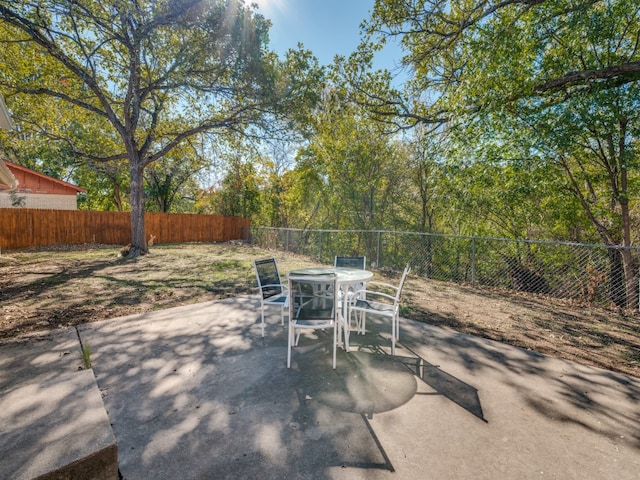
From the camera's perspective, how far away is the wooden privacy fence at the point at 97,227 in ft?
34.3

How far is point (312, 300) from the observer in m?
2.70

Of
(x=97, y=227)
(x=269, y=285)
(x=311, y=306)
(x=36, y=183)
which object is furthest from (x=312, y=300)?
(x=36, y=183)

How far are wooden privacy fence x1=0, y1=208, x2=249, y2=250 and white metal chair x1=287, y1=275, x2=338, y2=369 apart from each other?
1329cm

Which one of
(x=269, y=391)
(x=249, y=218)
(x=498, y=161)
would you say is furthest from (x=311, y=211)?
(x=269, y=391)

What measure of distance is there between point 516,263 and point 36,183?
1871cm

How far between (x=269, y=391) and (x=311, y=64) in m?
8.47

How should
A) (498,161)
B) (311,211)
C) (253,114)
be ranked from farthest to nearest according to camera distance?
(311,211)
(253,114)
(498,161)

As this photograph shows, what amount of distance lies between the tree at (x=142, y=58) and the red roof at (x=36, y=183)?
181 inches

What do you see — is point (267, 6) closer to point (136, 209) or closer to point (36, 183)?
point (136, 209)

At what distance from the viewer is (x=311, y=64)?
8062 mm

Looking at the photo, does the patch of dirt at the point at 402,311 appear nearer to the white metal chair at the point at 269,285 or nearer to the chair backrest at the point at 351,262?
the chair backrest at the point at 351,262

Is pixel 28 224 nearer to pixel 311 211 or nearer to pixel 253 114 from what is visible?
pixel 253 114

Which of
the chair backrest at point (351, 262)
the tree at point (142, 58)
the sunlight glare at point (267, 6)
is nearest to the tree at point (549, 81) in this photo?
the sunlight glare at point (267, 6)

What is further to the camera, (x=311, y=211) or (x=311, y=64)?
(x=311, y=211)
